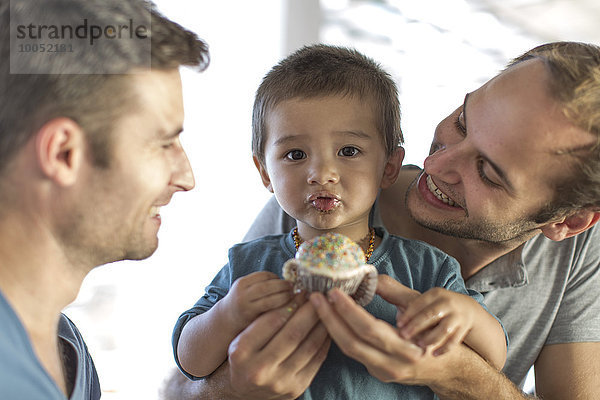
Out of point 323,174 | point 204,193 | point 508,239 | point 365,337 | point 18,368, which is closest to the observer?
point 18,368

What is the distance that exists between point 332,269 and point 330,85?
1.92ft

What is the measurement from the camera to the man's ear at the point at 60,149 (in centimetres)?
109

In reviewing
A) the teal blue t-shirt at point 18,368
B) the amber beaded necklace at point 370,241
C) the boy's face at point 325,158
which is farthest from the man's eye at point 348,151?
the teal blue t-shirt at point 18,368

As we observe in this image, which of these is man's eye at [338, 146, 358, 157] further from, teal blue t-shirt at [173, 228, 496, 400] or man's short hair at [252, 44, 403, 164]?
teal blue t-shirt at [173, 228, 496, 400]

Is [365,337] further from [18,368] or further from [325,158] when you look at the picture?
[18,368]

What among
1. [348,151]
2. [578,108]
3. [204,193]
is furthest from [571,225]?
[204,193]

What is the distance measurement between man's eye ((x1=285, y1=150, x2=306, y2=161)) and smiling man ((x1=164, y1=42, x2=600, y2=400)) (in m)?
0.40

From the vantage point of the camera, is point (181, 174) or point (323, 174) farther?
point (323, 174)

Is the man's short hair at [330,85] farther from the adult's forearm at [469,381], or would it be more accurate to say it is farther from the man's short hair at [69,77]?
the adult's forearm at [469,381]

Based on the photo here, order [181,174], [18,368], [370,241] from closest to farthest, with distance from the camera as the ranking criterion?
[18,368] < [181,174] < [370,241]

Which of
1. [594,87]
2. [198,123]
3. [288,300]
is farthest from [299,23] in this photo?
[288,300]

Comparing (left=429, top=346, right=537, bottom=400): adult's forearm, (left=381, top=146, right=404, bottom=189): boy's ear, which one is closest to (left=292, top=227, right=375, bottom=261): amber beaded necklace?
(left=381, top=146, right=404, bottom=189): boy's ear

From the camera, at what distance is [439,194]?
1.69m

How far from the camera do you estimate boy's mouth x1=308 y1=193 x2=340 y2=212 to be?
4.83ft
